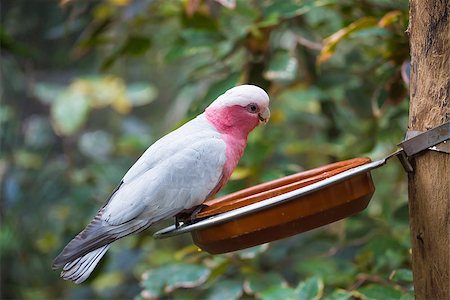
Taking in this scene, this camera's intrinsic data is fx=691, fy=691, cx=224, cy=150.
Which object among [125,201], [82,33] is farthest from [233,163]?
[82,33]

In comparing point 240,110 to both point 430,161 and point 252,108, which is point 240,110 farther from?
point 430,161

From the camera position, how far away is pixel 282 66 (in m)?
2.29

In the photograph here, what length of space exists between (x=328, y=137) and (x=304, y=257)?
0.57m

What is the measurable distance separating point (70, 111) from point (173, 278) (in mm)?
1179

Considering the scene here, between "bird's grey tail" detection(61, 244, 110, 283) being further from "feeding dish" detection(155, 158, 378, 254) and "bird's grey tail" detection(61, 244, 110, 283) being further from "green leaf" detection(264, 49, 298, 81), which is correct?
"green leaf" detection(264, 49, 298, 81)

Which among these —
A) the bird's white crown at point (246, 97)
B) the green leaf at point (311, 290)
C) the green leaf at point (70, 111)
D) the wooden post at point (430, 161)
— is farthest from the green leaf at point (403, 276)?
the green leaf at point (70, 111)

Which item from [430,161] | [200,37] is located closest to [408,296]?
[430,161]

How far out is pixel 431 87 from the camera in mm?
1385

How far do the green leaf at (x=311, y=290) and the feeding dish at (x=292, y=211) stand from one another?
52cm

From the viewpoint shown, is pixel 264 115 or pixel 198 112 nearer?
pixel 264 115

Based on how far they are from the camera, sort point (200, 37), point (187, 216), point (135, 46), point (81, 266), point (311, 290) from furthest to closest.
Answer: point (135, 46) < point (200, 37) < point (311, 290) < point (187, 216) < point (81, 266)

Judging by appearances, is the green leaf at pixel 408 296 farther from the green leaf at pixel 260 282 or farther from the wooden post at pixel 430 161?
the green leaf at pixel 260 282

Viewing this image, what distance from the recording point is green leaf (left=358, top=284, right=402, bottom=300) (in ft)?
5.89

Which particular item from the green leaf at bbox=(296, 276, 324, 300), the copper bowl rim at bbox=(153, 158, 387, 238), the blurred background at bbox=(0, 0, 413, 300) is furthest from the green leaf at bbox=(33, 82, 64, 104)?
the copper bowl rim at bbox=(153, 158, 387, 238)
